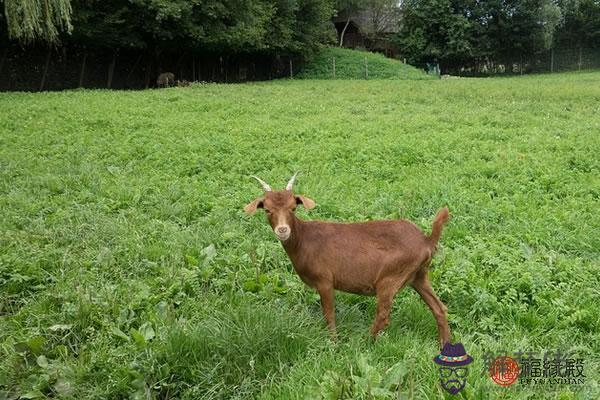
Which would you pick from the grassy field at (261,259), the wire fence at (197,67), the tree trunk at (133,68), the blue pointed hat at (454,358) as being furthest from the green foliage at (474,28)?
the blue pointed hat at (454,358)

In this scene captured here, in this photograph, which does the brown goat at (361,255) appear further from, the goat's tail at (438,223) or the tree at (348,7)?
the tree at (348,7)

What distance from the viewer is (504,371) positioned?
319 cm

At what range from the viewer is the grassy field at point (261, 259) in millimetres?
3389

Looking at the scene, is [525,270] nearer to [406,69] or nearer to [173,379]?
[173,379]

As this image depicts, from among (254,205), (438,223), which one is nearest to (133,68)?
(254,205)

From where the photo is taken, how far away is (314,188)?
7312mm

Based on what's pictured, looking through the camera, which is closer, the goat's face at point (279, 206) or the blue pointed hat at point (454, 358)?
the blue pointed hat at point (454, 358)

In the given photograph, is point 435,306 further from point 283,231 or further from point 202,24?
point 202,24

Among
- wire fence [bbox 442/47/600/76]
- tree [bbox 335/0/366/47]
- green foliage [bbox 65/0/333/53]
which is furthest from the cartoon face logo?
wire fence [bbox 442/47/600/76]

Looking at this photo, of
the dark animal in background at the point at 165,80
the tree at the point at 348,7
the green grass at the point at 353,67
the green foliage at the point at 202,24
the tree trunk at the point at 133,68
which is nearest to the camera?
the green foliage at the point at 202,24

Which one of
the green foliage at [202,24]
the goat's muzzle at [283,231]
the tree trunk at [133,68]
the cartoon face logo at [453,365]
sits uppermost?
the green foliage at [202,24]

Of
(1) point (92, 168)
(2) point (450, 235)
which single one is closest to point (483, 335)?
(2) point (450, 235)

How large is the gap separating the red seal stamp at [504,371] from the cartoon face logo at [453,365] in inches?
7.1

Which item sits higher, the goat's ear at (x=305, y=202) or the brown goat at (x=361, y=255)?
the goat's ear at (x=305, y=202)
